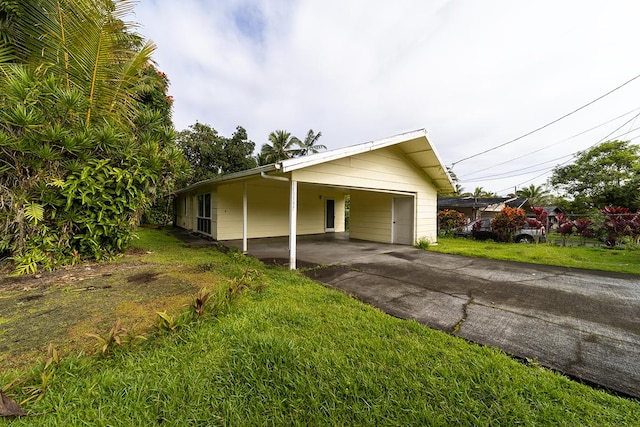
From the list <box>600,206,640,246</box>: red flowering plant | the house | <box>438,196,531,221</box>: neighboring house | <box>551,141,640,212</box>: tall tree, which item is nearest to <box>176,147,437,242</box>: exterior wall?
the house

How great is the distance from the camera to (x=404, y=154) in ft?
28.0

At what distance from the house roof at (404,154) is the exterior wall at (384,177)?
11.7 inches

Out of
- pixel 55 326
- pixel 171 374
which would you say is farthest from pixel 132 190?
pixel 171 374

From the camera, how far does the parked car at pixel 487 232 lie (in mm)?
10305

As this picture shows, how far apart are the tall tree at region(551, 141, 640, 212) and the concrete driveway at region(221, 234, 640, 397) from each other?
19284mm

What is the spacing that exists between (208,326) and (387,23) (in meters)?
8.62

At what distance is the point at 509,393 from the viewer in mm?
1736

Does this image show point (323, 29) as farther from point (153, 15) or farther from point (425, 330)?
point (425, 330)

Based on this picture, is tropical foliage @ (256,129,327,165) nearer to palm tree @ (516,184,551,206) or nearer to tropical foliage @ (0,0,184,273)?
tropical foliage @ (0,0,184,273)

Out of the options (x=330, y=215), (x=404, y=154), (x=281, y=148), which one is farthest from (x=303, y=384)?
(x=281, y=148)

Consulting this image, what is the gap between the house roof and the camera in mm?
5121

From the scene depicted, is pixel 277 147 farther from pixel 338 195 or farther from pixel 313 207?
pixel 313 207

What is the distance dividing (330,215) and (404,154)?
19.7 ft

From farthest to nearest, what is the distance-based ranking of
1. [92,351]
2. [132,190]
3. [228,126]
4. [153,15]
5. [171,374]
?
[228,126]
[153,15]
[132,190]
[92,351]
[171,374]
